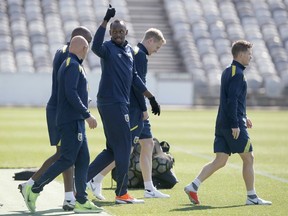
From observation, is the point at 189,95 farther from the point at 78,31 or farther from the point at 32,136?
the point at 78,31

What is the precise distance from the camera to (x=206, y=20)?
50.5 m

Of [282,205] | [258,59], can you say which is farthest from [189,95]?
[282,205]

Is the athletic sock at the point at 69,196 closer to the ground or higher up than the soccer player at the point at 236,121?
closer to the ground

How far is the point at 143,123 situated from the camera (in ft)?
39.4

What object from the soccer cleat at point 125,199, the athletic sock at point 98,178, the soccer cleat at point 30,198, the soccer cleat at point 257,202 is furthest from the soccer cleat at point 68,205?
the soccer cleat at point 257,202

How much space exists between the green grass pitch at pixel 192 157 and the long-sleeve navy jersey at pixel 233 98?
3.00 ft

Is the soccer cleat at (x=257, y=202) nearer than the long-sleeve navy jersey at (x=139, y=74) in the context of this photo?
Yes

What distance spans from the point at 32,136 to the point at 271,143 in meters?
5.28

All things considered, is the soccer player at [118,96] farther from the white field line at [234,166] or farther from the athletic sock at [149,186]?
the white field line at [234,166]

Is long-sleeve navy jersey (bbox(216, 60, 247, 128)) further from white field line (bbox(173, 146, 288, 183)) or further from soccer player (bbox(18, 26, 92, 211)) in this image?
white field line (bbox(173, 146, 288, 183))

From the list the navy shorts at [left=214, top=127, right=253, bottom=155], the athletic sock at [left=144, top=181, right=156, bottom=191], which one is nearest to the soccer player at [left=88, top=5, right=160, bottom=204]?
the athletic sock at [left=144, top=181, right=156, bottom=191]

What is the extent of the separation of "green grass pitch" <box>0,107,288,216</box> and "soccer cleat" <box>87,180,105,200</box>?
0.14 m

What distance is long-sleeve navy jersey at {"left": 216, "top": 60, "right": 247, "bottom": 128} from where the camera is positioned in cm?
1136

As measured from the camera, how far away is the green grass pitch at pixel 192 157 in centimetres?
1127
